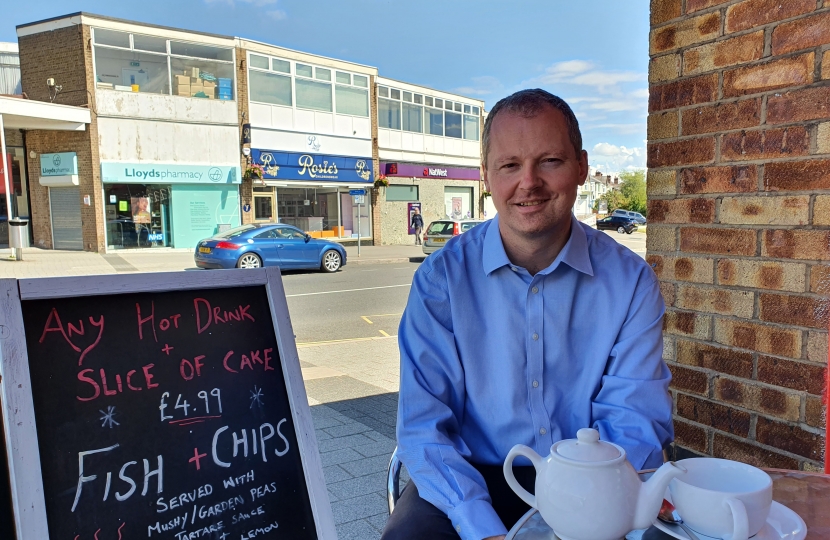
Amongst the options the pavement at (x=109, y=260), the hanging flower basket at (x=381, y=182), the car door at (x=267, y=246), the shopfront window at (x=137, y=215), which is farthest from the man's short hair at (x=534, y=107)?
the hanging flower basket at (x=381, y=182)

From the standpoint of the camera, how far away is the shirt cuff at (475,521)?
143cm

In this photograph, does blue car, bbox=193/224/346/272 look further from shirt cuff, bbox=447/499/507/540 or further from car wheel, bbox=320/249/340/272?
shirt cuff, bbox=447/499/507/540

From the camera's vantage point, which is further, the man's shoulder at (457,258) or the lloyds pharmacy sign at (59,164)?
the lloyds pharmacy sign at (59,164)

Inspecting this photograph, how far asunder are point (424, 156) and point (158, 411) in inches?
1015

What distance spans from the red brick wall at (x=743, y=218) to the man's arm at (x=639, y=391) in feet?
1.80

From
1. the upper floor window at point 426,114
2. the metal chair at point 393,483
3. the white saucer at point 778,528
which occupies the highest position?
the upper floor window at point 426,114

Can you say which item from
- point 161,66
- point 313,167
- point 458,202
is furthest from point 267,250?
point 458,202

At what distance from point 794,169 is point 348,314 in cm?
763

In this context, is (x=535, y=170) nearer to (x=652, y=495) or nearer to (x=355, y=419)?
(x=652, y=495)

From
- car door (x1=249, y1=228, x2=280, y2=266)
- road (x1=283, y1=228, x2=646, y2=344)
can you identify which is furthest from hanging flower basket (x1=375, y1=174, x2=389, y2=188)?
car door (x1=249, y1=228, x2=280, y2=266)

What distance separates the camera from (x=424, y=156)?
26.6 meters

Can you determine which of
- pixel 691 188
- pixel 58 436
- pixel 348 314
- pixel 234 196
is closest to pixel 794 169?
pixel 691 188

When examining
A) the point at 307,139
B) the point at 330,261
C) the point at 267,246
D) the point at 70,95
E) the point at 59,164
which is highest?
the point at 70,95

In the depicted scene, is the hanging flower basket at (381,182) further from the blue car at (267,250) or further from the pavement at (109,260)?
the blue car at (267,250)
